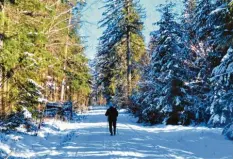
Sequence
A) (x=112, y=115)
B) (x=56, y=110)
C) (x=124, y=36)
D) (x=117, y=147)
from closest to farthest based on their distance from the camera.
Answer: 1. (x=117, y=147)
2. (x=112, y=115)
3. (x=56, y=110)
4. (x=124, y=36)

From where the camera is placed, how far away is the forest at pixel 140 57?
13.6m

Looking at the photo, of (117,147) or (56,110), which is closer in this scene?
(117,147)

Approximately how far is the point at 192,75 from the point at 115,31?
60.8 ft

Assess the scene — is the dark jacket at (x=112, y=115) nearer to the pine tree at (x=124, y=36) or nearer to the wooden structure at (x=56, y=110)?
the wooden structure at (x=56, y=110)

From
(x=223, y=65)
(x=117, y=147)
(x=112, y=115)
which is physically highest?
(x=223, y=65)

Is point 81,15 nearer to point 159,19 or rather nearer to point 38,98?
point 38,98

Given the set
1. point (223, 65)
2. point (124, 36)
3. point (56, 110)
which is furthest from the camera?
point (124, 36)

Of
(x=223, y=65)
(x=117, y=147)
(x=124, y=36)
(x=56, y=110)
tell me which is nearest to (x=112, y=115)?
(x=117, y=147)

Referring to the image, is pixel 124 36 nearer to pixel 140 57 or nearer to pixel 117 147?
pixel 140 57

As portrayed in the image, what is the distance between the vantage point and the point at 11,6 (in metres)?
13.8

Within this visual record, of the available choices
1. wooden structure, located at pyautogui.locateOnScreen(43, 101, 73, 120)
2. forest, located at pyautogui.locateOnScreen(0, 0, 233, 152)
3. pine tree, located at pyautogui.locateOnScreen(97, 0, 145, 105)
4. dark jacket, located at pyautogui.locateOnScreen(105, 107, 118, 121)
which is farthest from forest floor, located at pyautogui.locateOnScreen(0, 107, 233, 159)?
pine tree, located at pyautogui.locateOnScreen(97, 0, 145, 105)

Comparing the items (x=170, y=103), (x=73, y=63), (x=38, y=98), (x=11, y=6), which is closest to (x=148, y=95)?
(x=170, y=103)

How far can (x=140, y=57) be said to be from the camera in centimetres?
4138

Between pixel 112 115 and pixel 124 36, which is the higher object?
pixel 124 36
